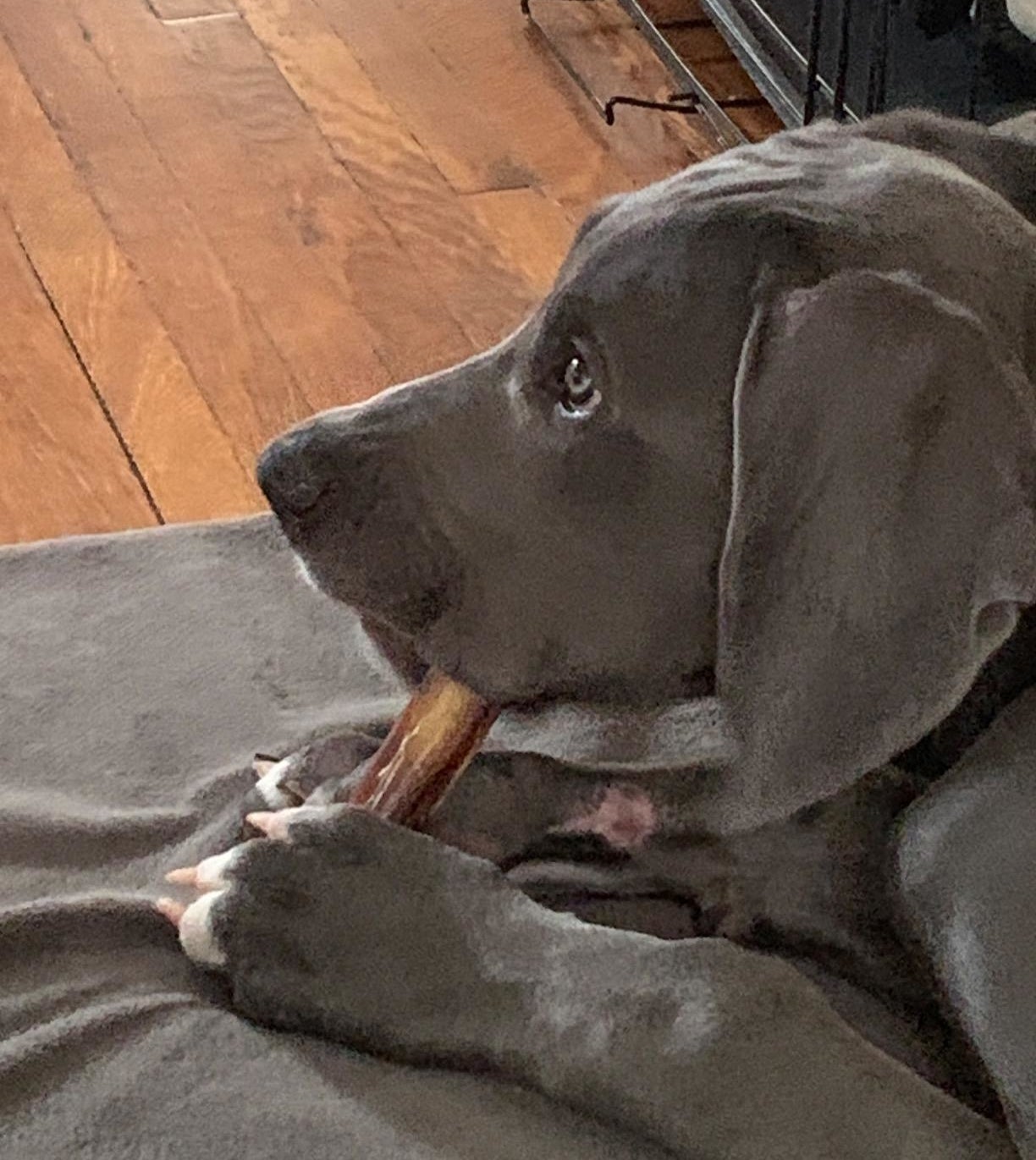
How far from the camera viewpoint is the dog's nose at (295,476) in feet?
4.19

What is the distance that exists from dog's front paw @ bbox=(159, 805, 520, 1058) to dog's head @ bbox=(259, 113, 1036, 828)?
13 cm

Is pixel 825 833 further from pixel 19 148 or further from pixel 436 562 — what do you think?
pixel 19 148

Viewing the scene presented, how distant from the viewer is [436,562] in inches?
49.5

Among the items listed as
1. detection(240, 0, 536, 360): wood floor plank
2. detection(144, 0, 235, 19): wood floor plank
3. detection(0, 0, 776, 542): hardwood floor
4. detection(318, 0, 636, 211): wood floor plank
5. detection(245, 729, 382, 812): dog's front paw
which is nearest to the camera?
detection(245, 729, 382, 812): dog's front paw

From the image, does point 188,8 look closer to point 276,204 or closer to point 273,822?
point 276,204

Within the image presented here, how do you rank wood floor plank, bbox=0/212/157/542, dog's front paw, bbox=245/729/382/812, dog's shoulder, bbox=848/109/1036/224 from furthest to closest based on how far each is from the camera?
wood floor plank, bbox=0/212/157/542 → dog's front paw, bbox=245/729/382/812 → dog's shoulder, bbox=848/109/1036/224

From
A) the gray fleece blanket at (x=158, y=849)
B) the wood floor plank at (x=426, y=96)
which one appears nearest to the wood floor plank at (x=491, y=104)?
the wood floor plank at (x=426, y=96)

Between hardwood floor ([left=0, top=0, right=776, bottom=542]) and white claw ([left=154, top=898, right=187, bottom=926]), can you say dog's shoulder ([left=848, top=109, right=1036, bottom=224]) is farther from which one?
hardwood floor ([left=0, top=0, right=776, bottom=542])

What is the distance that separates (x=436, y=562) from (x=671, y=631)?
16 cm

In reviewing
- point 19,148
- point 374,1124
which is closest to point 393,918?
point 374,1124

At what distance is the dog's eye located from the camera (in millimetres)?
1214

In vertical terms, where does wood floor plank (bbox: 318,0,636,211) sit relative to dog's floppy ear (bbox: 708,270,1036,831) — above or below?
below

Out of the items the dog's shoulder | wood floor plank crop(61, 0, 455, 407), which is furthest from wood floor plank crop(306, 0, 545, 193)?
the dog's shoulder

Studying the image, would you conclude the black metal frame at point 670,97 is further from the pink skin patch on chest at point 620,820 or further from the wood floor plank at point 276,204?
the pink skin patch on chest at point 620,820
